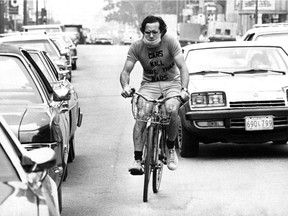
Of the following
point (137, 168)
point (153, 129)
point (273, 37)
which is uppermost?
point (273, 37)

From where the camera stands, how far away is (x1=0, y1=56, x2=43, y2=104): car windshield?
30.4 ft

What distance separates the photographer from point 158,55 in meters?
9.69

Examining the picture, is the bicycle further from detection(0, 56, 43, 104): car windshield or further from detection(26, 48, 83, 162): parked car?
detection(26, 48, 83, 162): parked car

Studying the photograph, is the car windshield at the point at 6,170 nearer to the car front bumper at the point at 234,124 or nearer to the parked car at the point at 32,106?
the parked car at the point at 32,106

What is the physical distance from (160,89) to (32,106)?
1.59 m

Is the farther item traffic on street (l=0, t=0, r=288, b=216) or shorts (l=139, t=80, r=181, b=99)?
shorts (l=139, t=80, r=181, b=99)

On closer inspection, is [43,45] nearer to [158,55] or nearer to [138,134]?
[158,55]

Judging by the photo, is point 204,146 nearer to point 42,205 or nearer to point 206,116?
point 206,116

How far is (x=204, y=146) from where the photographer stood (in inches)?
546

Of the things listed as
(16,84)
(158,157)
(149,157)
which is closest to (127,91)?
(149,157)

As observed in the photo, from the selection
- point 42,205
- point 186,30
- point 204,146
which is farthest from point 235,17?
point 42,205

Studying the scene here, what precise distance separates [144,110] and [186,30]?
70482mm

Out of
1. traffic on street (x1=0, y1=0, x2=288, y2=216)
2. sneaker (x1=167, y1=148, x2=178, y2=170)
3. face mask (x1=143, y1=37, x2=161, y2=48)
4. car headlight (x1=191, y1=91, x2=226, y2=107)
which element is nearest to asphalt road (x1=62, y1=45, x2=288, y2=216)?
traffic on street (x1=0, y1=0, x2=288, y2=216)

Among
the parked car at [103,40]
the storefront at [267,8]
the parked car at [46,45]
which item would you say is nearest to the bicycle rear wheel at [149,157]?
the parked car at [46,45]
